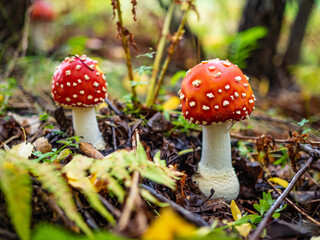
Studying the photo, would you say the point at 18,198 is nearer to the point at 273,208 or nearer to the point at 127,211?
the point at 127,211

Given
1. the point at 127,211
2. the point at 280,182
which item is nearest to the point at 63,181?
the point at 127,211

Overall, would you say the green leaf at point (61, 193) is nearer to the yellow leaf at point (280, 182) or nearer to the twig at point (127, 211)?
the twig at point (127, 211)

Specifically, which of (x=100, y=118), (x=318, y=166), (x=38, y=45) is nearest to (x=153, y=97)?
(x=100, y=118)

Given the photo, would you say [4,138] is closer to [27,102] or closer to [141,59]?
[27,102]

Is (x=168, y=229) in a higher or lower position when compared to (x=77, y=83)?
lower


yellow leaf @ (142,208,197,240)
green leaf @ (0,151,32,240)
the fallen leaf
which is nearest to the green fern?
green leaf @ (0,151,32,240)
